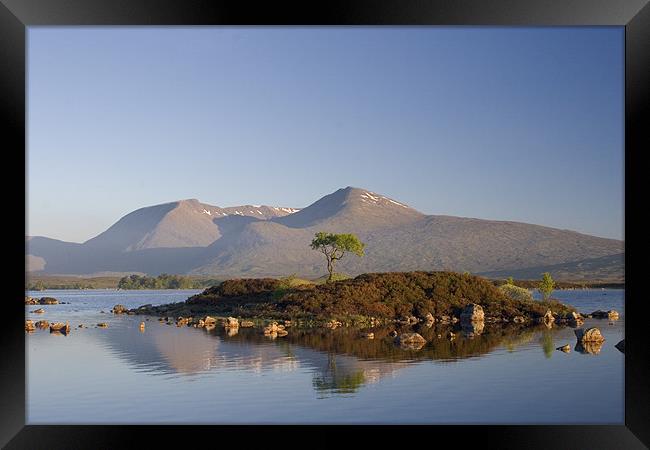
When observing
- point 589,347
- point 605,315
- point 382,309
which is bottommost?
point 605,315

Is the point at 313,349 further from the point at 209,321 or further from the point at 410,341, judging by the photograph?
the point at 209,321

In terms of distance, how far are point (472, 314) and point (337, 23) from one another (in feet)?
63.9

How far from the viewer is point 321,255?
329 ft

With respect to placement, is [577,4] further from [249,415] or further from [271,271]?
[271,271]

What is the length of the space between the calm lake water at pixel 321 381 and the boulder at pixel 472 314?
592cm

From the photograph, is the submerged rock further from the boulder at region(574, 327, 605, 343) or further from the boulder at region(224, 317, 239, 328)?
the boulder at region(224, 317, 239, 328)

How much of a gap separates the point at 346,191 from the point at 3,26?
400ft

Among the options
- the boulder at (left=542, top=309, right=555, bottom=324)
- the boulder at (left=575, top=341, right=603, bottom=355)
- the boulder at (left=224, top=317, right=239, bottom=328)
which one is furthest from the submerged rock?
the boulder at (left=224, top=317, right=239, bottom=328)

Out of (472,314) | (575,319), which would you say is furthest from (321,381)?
(575,319)

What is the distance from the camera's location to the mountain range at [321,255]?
89562 millimetres

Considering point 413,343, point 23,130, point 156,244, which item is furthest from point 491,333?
point 156,244

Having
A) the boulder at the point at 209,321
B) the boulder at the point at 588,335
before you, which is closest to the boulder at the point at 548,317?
the boulder at the point at 588,335

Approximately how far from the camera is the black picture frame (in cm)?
614

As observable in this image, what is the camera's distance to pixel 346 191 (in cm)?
12781
